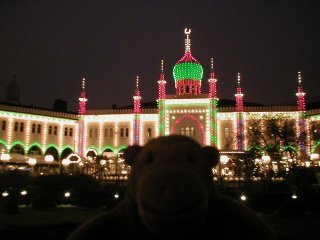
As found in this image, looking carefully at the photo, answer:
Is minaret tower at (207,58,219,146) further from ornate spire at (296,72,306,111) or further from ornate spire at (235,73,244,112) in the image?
ornate spire at (296,72,306,111)

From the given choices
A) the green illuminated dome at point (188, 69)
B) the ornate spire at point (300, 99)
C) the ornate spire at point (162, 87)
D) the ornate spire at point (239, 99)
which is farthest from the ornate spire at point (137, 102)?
the ornate spire at point (300, 99)

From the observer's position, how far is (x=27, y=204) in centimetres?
1789

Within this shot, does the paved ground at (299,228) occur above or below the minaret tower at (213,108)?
below

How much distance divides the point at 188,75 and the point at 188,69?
0.64m

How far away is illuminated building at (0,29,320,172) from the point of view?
38594 millimetres

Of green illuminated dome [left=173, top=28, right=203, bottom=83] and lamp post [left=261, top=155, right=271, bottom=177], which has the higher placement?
green illuminated dome [left=173, top=28, right=203, bottom=83]

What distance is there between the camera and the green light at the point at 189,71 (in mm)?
39750

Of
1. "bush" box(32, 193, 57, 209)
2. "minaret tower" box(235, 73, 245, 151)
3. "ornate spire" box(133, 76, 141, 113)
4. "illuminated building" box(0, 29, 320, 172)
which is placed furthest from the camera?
"ornate spire" box(133, 76, 141, 113)

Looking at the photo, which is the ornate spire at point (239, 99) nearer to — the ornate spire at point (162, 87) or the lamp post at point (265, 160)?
the ornate spire at point (162, 87)

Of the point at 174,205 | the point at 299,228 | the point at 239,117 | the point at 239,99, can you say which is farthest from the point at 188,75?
the point at 174,205

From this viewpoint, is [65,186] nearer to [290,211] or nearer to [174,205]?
[290,211]

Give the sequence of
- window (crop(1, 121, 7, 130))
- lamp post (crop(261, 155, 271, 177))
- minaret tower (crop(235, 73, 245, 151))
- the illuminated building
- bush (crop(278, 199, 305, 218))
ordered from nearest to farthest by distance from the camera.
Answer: bush (crop(278, 199, 305, 218)) < lamp post (crop(261, 155, 271, 177)) < minaret tower (crop(235, 73, 245, 151)) < the illuminated building < window (crop(1, 121, 7, 130))

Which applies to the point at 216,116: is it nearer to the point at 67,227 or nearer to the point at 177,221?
the point at 67,227

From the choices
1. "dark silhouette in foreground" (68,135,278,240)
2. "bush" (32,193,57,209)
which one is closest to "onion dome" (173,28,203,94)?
"bush" (32,193,57,209)
